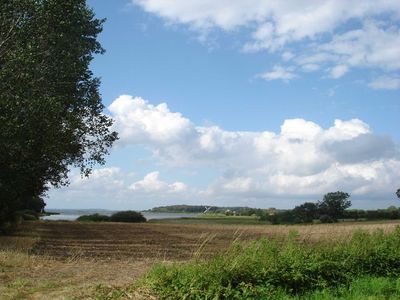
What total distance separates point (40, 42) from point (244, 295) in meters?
20.2

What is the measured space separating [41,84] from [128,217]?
8635 centimetres

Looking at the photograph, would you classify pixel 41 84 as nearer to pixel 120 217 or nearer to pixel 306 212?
pixel 120 217

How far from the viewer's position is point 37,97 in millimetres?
25188

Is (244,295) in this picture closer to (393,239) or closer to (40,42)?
(393,239)

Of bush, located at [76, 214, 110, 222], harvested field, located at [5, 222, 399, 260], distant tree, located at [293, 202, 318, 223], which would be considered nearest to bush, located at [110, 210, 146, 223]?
bush, located at [76, 214, 110, 222]

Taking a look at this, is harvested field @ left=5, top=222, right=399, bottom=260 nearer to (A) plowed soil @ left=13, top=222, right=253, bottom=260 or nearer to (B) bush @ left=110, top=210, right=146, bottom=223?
(A) plowed soil @ left=13, top=222, right=253, bottom=260

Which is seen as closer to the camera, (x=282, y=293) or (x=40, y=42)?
(x=282, y=293)

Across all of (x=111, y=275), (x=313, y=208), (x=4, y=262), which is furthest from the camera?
(x=313, y=208)

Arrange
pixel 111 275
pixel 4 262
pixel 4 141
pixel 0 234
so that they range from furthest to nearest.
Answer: pixel 0 234 → pixel 4 141 → pixel 4 262 → pixel 111 275

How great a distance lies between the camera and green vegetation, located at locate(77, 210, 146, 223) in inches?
4247

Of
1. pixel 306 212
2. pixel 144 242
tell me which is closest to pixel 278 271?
pixel 144 242

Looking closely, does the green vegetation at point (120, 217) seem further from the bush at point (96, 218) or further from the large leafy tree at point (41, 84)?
the large leafy tree at point (41, 84)

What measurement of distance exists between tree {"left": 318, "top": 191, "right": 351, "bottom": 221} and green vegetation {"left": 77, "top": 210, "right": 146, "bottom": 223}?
41259 mm

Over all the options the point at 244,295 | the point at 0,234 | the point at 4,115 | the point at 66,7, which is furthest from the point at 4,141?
the point at 0,234
